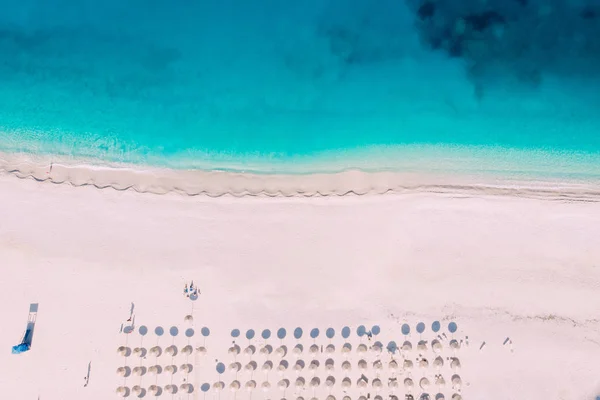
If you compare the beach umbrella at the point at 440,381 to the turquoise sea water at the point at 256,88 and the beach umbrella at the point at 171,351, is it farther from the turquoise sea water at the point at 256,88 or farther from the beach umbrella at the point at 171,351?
the beach umbrella at the point at 171,351

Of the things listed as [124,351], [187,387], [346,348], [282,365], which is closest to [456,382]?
[346,348]

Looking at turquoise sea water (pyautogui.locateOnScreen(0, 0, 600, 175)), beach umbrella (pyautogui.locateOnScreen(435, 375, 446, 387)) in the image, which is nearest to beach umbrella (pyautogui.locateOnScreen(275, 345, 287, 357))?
beach umbrella (pyautogui.locateOnScreen(435, 375, 446, 387))

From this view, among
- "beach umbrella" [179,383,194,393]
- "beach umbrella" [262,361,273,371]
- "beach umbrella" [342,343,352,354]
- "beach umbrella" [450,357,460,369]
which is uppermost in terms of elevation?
"beach umbrella" [342,343,352,354]

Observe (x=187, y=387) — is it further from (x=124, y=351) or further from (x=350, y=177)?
(x=350, y=177)

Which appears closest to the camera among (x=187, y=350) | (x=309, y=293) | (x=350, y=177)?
(x=187, y=350)

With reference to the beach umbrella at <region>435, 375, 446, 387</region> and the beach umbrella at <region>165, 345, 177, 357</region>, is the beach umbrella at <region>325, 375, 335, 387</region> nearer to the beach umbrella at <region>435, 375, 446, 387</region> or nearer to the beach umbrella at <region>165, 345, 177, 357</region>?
the beach umbrella at <region>435, 375, 446, 387</region>

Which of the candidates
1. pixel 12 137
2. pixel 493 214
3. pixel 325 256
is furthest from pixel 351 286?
pixel 12 137
